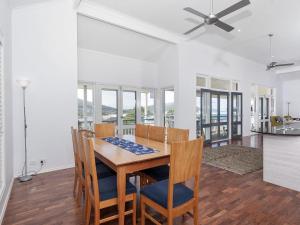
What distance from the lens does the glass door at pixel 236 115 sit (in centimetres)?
762

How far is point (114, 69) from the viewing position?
5930 millimetres

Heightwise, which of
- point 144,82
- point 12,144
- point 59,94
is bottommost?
point 12,144

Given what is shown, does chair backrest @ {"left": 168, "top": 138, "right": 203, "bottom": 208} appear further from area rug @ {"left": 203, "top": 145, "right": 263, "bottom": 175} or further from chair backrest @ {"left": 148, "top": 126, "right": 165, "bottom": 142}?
area rug @ {"left": 203, "top": 145, "right": 263, "bottom": 175}

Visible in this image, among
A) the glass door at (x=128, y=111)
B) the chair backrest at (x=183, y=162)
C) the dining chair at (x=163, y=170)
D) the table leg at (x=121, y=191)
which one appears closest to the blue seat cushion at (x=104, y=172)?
the dining chair at (x=163, y=170)

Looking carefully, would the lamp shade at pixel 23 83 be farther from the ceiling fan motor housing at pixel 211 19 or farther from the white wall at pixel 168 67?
the white wall at pixel 168 67

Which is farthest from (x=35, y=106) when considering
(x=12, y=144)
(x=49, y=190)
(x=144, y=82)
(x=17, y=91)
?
(x=144, y=82)

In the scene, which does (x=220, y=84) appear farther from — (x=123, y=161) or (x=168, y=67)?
(x=123, y=161)

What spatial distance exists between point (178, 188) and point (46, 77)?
133 inches

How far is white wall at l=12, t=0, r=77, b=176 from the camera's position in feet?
11.5

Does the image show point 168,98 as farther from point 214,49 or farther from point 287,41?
point 287,41

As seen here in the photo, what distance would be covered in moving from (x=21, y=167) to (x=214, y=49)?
6850mm

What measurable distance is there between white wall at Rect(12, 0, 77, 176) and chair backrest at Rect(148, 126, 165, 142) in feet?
6.01

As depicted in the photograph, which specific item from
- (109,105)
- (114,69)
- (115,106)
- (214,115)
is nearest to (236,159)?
(214,115)

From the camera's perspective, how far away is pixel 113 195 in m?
1.87
